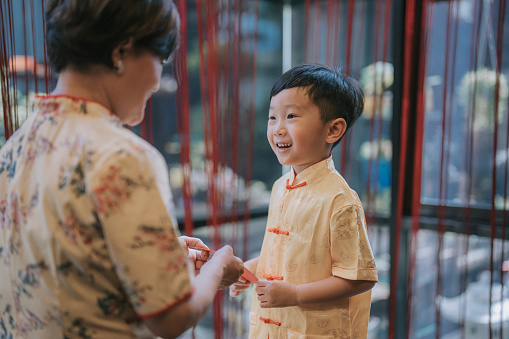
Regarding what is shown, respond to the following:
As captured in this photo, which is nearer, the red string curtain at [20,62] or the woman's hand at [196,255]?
the woman's hand at [196,255]

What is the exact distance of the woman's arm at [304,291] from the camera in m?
1.25

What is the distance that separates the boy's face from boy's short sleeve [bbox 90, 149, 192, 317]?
2.16 feet

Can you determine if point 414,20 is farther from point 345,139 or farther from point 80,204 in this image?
point 80,204

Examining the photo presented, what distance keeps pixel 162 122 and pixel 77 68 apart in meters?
1.50

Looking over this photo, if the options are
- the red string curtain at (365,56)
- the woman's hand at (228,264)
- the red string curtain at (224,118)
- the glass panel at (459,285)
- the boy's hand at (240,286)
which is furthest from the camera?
the red string curtain at (365,56)

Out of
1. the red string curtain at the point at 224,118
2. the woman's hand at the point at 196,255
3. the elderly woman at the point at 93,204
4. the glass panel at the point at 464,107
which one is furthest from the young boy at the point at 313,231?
the glass panel at the point at 464,107

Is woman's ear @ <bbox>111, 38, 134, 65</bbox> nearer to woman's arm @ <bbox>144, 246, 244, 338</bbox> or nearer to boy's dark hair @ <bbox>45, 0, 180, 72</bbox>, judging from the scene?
boy's dark hair @ <bbox>45, 0, 180, 72</bbox>

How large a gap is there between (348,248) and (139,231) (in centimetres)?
71

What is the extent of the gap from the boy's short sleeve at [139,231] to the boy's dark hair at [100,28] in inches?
8.4

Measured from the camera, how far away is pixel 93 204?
2.47 feet

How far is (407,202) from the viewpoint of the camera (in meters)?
2.67

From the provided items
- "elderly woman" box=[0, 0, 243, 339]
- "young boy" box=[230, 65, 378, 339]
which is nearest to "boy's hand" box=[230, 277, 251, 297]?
"young boy" box=[230, 65, 378, 339]

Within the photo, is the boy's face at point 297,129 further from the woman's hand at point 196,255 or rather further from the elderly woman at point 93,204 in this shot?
the elderly woman at point 93,204

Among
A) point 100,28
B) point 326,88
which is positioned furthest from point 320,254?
point 100,28
